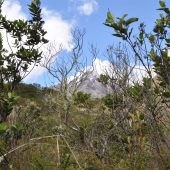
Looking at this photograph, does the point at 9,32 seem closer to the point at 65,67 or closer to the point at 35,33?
the point at 35,33

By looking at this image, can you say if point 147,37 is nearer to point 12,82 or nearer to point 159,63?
point 159,63

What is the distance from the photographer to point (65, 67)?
1334 cm

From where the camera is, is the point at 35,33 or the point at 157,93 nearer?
the point at 157,93

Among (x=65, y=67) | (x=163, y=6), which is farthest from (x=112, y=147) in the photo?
(x=65, y=67)

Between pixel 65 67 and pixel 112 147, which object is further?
pixel 65 67

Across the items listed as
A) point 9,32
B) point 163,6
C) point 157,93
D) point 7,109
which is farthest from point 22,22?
point 7,109

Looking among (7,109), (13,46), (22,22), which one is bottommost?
(7,109)

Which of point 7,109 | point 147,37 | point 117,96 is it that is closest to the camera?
point 7,109

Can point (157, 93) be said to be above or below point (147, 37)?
below

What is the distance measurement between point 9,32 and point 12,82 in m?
1.16

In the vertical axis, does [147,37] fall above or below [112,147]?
above

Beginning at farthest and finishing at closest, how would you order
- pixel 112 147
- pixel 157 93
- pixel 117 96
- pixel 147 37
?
1. pixel 117 96
2. pixel 112 147
3. pixel 157 93
4. pixel 147 37

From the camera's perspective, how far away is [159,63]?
16.5ft

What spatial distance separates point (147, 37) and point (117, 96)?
483 cm
